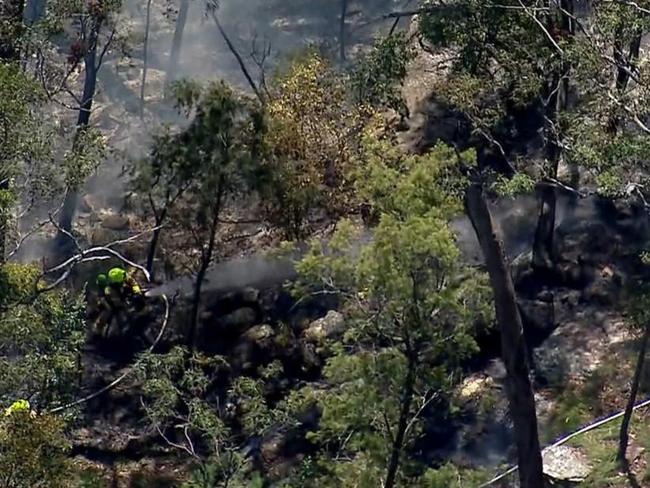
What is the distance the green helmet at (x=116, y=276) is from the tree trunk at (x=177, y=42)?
429 inches

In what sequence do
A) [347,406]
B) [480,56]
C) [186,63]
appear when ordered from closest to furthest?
[347,406]
[480,56]
[186,63]

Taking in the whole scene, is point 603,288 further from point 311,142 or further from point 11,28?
point 11,28

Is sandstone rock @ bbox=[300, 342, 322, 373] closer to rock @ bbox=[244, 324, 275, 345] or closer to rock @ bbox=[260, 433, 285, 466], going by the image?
rock @ bbox=[244, 324, 275, 345]

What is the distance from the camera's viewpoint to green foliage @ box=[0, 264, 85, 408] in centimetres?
1088

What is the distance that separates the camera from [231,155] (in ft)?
59.9

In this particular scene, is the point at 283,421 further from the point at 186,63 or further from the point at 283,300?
the point at 186,63

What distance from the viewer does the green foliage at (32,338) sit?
428 inches

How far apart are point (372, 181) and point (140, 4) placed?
26.6 meters

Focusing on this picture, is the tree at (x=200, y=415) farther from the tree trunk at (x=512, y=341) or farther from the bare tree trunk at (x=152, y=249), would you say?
the bare tree trunk at (x=152, y=249)

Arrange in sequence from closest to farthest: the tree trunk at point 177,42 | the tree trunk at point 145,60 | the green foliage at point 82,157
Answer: the green foliage at point 82,157 → the tree trunk at point 145,60 → the tree trunk at point 177,42

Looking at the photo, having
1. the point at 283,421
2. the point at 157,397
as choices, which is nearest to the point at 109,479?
the point at 157,397

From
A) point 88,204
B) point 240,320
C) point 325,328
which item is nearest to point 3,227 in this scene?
point 325,328

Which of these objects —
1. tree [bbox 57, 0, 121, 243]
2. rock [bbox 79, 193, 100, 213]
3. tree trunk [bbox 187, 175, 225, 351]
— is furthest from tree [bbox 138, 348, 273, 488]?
rock [bbox 79, 193, 100, 213]

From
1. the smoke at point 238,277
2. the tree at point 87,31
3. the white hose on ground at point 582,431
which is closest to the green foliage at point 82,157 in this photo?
the tree at point 87,31
